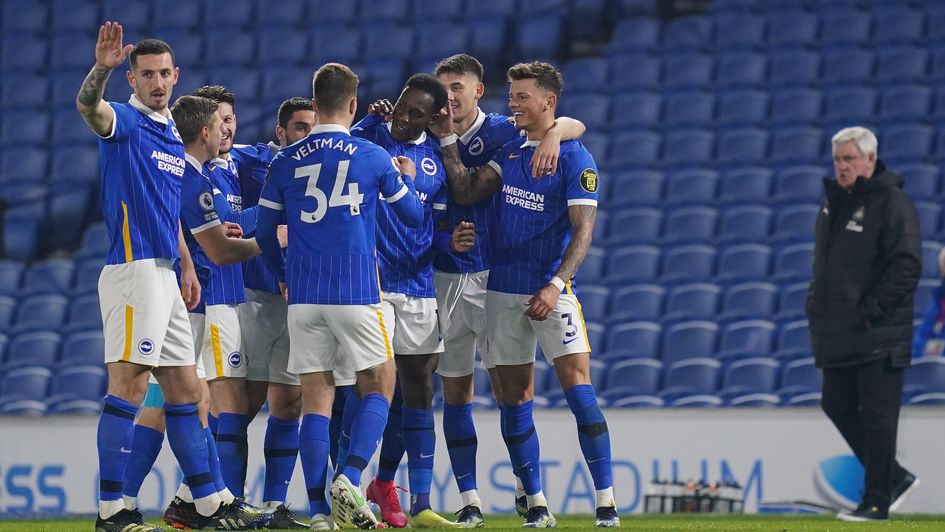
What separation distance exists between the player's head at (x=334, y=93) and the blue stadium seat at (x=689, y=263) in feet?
20.8

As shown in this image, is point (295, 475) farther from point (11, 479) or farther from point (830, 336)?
point (830, 336)

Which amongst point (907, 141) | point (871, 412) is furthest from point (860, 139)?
point (907, 141)

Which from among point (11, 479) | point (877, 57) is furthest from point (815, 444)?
point (877, 57)

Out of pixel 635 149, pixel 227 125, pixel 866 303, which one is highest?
pixel 635 149

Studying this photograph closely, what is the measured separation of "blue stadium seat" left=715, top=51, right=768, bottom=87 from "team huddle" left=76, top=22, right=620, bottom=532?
781cm

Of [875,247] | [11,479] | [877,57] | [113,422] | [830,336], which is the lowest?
[11,479]

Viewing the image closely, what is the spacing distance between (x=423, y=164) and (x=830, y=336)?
263 centimetres

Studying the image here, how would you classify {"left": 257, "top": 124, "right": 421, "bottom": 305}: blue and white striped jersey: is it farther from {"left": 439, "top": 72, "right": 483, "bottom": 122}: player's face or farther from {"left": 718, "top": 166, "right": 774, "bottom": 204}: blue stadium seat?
{"left": 718, "top": 166, "right": 774, "bottom": 204}: blue stadium seat

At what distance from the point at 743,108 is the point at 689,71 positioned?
34.2 inches

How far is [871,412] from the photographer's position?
275 inches

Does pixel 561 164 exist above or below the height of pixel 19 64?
below

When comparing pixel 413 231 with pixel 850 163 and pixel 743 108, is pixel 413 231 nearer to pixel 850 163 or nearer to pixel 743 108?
pixel 850 163

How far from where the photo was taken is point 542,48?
1496cm

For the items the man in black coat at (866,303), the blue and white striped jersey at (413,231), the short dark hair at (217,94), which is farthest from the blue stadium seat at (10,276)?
the man in black coat at (866,303)
